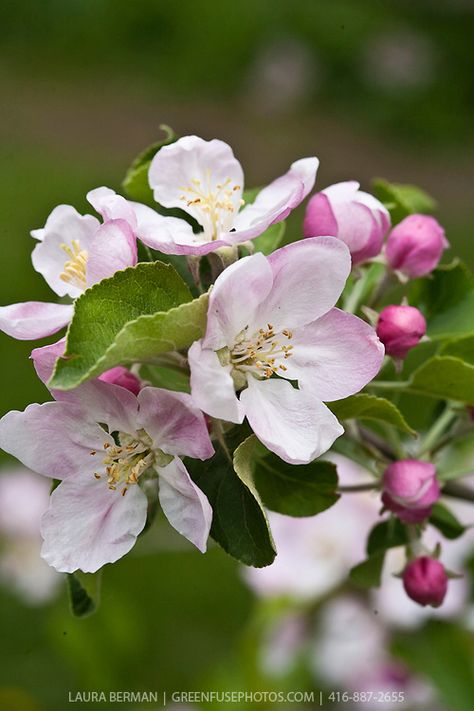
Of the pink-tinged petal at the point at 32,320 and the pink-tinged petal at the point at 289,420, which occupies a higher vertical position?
the pink-tinged petal at the point at 289,420

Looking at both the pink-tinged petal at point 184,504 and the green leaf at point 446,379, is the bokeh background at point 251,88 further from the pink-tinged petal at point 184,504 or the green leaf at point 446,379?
the pink-tinged petal at point 184,504

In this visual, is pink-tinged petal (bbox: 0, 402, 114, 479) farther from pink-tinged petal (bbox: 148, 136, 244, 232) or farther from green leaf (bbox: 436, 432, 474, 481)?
green leaf (bbox: 436, 432, 474, 481)

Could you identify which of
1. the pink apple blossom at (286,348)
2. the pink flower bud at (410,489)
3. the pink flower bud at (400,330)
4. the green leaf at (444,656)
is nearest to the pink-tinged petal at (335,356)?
the pink apple blossom at (286,348)

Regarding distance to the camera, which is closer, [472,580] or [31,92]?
[472,580]

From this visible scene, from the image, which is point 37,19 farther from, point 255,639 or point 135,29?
point 255,639

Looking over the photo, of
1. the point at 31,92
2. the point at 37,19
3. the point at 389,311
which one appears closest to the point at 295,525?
the point at 389,311

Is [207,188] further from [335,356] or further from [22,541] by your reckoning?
[22,541]
